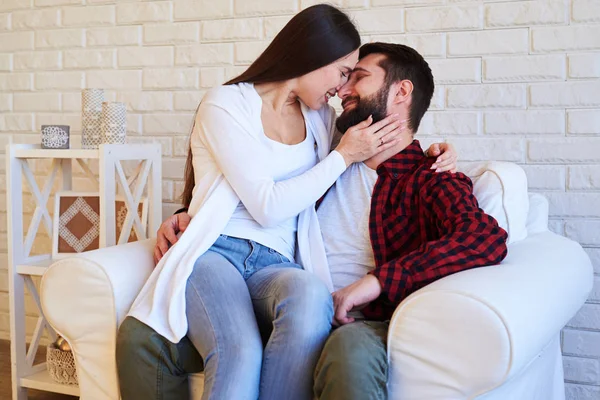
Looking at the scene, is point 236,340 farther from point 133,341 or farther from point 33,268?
point 33,268

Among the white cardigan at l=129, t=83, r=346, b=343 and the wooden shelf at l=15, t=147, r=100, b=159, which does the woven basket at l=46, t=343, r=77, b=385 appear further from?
the white cardigan at l=129, t=83, r=346, b=343

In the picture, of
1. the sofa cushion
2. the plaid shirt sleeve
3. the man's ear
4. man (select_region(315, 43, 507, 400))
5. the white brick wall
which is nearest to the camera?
man (select_region(315, 43, 507, 400))

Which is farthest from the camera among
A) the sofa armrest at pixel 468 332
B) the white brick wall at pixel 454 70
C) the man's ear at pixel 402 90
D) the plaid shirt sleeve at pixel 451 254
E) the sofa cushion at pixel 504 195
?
the white brick wall at pixel 454 70

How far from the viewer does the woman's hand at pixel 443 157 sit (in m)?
1.70

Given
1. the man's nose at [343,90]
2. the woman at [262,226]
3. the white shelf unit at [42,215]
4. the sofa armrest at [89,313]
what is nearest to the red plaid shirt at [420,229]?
the woman at [262,226]

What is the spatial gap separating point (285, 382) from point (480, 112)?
1.17 meters

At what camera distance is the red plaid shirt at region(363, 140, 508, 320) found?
149 centimetres

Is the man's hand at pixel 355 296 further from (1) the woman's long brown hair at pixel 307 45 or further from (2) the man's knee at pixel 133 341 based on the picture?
(1) the woman's long brown hair at pixel 307 45

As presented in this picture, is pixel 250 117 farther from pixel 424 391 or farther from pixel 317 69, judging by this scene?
pixel 424 391

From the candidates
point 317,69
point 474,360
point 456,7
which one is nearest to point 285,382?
point 474,360

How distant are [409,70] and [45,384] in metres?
1.46

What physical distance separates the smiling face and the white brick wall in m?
0.44

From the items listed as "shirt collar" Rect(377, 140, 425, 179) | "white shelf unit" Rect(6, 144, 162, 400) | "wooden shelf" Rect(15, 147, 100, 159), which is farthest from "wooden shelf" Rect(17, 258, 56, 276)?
"shirt collar" Rect(377, 140, 425, 179)

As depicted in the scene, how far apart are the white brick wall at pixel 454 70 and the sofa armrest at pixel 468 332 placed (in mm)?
777
